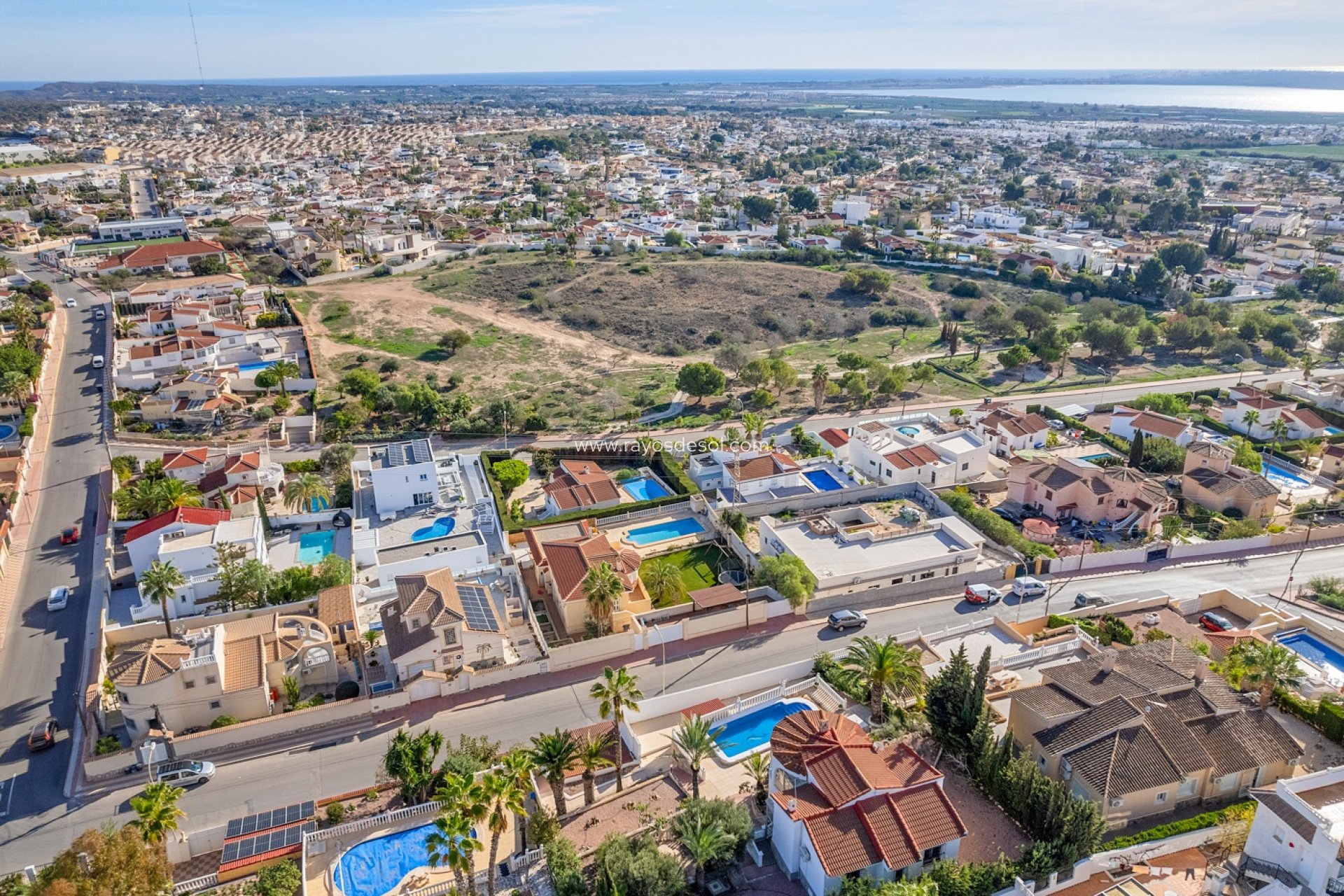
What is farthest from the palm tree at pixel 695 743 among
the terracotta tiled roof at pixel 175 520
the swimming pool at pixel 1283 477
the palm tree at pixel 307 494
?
the swimming pool at pixel 1283 477

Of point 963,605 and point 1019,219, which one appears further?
point 1019,219

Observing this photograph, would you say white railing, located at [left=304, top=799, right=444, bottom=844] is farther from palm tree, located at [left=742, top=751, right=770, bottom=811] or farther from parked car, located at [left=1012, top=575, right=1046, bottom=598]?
parked car, located at [left=1012, top=575, right=1046, bottom=598]

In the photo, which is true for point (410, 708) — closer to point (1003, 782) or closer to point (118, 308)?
point (1003, 782)

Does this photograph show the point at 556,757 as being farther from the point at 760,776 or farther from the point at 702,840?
the point at 760,776

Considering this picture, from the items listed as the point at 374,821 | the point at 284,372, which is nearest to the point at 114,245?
the point at 284,372

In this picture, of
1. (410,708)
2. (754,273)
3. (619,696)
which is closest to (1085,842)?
(619,696)

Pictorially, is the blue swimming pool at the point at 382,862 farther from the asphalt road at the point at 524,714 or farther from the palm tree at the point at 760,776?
the palm tree at the point at 760,776
